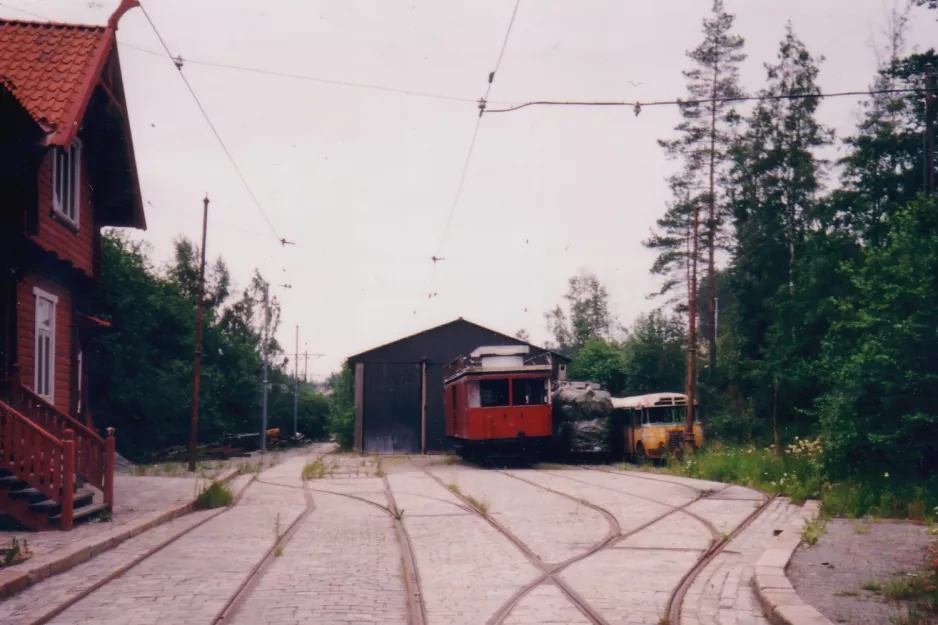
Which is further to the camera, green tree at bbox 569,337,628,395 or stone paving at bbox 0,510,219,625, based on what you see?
green tree at bbox 569,337,628,395

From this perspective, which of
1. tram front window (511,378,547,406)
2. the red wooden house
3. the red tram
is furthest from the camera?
tram front window (511,378,547,406)

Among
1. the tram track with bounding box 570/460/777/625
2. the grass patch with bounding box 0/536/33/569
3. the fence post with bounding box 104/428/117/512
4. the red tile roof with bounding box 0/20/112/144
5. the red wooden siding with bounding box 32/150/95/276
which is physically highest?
the red tile roof with bounding box 0/20/112/144

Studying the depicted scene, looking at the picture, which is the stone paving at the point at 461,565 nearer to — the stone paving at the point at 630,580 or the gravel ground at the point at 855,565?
the stone paving at the point at 630,580

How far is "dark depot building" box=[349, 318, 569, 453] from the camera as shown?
41.8 meters

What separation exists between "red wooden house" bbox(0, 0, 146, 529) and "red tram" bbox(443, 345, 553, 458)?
11.5m

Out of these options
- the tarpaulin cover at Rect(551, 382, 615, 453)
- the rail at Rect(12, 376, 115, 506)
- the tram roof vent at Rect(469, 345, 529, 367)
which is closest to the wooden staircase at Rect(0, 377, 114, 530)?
the rail at Rect(12, 376, 115, 506)

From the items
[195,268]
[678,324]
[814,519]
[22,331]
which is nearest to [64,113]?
[22,331]

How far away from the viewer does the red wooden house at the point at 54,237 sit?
39.0 ft

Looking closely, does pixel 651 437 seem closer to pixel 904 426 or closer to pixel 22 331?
pixel 904 426

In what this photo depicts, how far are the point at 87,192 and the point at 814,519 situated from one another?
1445 cm

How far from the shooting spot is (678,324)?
1822 inches

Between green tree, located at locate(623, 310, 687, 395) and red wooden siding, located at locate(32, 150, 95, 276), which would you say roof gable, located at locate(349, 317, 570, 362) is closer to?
green tree, located at locate(623, 310, 687, 395)

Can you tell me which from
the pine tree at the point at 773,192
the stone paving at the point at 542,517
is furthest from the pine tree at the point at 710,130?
the stone paving at the point at 542,517

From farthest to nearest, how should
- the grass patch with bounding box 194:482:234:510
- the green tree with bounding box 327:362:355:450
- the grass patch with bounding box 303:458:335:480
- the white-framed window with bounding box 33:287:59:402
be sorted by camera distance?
the green tree with bounding box 327:362:355:450 → the grass patch with bounding box 303:458:335:480 → the grass patch with bounding box 194:482:234:510 → the white-framed window with bounding box 33:287:59:402
